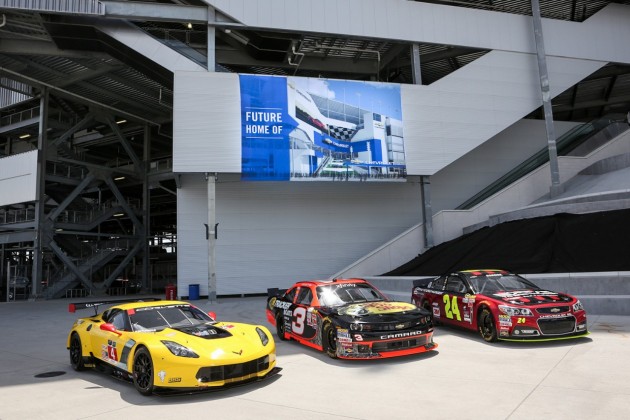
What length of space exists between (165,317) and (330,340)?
2705 millimetres

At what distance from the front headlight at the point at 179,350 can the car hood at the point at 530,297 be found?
5683mm

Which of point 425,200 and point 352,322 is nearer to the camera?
point 352,322

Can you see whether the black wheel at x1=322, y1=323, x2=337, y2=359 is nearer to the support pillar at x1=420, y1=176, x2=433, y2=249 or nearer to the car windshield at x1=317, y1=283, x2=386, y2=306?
the car windshield at x1=317, y1=283, x2=386, y2=306

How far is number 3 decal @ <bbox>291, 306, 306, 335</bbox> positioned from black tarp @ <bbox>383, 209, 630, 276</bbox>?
9.46m

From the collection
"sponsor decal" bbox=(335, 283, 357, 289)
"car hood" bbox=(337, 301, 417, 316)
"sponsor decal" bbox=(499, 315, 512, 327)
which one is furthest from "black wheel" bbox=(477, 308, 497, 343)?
"sponsor decal" bbox=(335, 283, 357, 289)

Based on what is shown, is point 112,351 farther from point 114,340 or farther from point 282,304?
point 282,304

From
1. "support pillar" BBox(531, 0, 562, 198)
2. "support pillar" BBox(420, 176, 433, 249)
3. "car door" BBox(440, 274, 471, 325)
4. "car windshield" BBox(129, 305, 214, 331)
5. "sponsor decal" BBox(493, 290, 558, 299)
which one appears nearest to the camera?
"car windshield" BBox(129, 305, 214, 331)

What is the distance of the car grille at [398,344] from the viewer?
7105 millimetres

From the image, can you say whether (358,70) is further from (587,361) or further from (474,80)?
(587,361)

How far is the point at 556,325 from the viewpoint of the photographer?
8.08 metres

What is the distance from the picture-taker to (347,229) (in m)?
25.1

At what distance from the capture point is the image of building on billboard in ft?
69.3

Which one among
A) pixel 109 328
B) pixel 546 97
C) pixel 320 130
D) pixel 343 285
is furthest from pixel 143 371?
pixel 546 97

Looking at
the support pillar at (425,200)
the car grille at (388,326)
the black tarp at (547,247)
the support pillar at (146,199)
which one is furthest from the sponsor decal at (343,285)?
the support pillar at (146,199)
